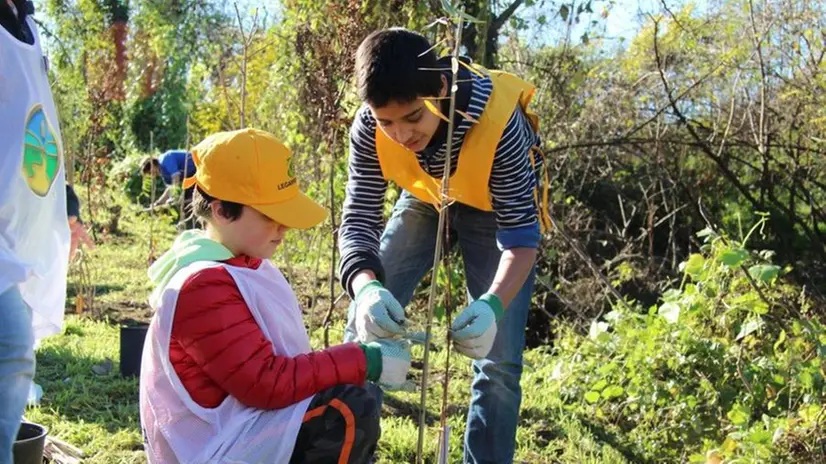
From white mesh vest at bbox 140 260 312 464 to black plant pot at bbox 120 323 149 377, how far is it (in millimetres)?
2387

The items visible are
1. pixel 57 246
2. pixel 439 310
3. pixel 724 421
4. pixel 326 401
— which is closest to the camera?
pixel 326 401

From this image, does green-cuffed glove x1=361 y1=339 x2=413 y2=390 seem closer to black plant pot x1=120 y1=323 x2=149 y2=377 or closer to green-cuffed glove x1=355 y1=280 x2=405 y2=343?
Result: green-cuffed glove x1=355 y1=280 x2=405 y2=343

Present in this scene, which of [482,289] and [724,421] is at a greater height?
[482,289]

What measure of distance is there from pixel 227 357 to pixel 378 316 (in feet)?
1.39

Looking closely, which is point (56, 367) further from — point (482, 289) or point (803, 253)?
point (803, 253)

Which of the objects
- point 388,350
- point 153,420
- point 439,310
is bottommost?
point 439,310

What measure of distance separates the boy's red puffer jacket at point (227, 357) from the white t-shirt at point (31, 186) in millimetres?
463

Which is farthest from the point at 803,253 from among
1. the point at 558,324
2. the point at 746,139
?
the point at 558,324

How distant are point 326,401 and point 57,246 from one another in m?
0.99

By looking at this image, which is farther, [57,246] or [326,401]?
[57,246]

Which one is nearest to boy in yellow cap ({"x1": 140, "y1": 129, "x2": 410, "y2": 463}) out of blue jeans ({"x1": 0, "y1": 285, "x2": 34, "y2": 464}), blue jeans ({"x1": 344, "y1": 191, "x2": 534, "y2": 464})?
blue jeans ({"x1": 0, "y1": 285, "x2": 34, "y2": 464})

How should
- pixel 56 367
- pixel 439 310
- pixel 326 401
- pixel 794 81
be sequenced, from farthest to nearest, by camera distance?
pixel 794 81 → pixel 439 310 → pixel 56 367 → pixel 326 401

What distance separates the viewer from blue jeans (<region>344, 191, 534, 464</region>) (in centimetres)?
279

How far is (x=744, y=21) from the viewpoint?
555cm
